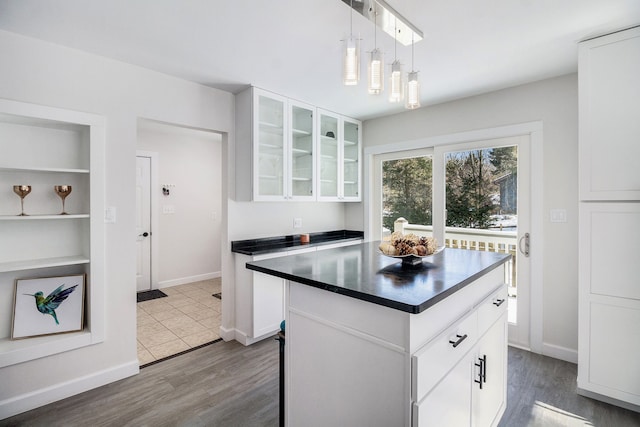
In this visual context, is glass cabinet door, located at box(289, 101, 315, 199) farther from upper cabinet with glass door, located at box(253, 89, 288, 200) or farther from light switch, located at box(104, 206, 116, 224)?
light switch, located at box(104, 206, 116, 224)

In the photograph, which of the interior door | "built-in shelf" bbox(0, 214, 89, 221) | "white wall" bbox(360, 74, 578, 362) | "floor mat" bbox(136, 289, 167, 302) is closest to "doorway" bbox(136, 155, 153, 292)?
the interior door

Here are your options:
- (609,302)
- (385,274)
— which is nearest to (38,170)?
(385,274)

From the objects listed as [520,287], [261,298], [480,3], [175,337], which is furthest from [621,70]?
[175,337]

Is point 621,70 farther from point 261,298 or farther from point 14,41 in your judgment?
point 14,41

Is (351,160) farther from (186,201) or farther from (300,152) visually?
(186,201)

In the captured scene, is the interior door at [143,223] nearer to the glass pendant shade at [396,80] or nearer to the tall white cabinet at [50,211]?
the tall white cabinet at [50,211]

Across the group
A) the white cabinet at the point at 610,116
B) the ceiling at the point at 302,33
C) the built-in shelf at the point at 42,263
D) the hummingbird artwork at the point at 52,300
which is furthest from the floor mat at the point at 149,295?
the white cabinet at the point at 610,116

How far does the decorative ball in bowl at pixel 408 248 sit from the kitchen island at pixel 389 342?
0.06m

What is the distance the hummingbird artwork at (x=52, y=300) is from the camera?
221cm

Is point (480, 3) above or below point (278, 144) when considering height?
above

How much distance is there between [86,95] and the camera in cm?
230

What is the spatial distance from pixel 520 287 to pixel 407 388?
2.50 metres

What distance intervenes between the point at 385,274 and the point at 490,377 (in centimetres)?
97

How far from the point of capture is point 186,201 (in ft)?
17.0
